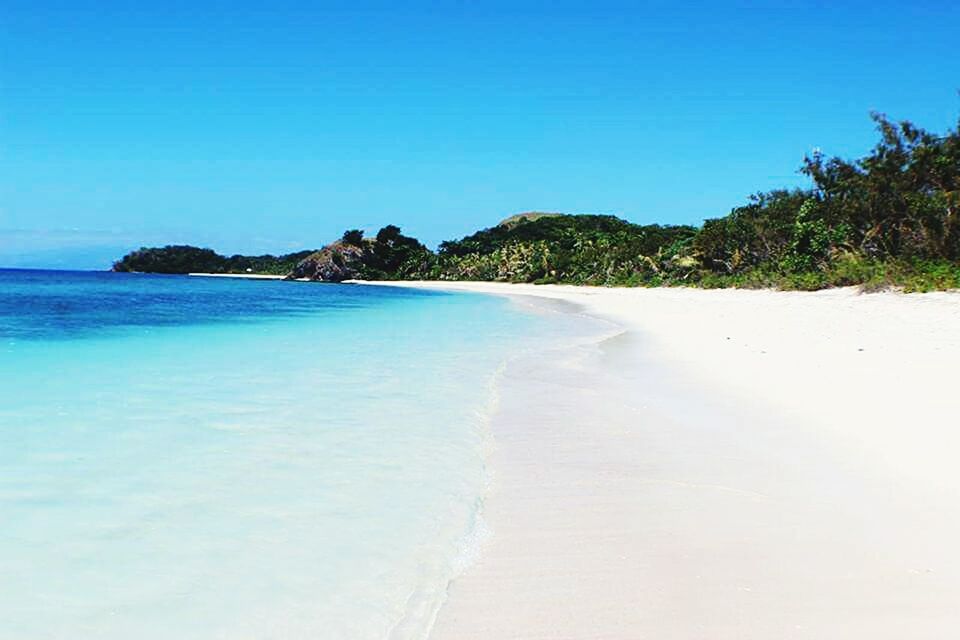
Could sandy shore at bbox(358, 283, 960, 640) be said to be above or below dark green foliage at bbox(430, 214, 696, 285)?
below

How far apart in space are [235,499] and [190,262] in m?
151

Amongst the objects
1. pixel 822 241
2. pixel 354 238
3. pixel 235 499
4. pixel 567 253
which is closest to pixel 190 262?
pixel 354 238

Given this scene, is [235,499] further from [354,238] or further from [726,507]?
[354,238]

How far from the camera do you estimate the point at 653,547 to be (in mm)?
3441

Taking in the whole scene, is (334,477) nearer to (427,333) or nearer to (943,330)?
(943,330)

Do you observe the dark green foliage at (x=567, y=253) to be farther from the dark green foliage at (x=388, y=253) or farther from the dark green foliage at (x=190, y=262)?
the dark green foliage at (x=190, y=262)

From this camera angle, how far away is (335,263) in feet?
320

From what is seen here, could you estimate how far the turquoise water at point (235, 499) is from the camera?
9.37ft

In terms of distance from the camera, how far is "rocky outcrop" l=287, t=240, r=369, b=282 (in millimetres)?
97375

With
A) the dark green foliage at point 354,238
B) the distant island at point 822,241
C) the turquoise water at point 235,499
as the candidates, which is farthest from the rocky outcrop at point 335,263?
the turquoise water at point 235,499

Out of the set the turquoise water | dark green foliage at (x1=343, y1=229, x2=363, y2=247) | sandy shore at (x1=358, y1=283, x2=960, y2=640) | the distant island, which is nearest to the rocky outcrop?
dark green foliage at (x1=343, y1=229, x2=363, y2=247)

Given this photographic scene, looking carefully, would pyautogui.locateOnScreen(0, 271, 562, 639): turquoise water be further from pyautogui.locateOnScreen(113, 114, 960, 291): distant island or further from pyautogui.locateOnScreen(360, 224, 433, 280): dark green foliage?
pyautogui.locateOnScreen(360, 224, 433, 280): dark green foliage

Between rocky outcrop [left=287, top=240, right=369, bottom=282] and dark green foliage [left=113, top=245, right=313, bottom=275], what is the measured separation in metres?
39.8

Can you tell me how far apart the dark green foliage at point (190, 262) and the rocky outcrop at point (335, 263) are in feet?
131
